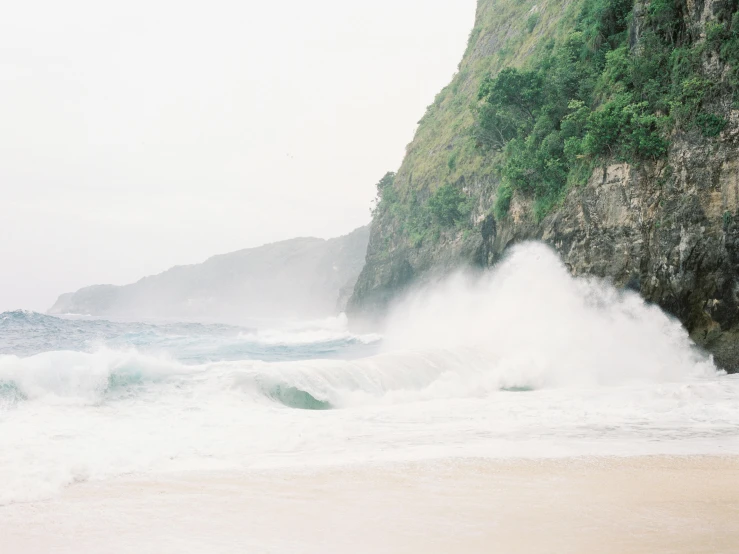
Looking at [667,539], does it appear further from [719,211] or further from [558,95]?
[558,95]

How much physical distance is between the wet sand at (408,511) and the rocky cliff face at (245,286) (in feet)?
321

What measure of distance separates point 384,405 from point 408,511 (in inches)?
229

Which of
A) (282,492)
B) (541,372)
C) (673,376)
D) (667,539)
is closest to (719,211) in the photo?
(673,376)

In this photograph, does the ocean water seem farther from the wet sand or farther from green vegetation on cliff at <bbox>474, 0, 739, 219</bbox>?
green vegetation on cliff at <bbox>474, 0, 739, 219</bbox>

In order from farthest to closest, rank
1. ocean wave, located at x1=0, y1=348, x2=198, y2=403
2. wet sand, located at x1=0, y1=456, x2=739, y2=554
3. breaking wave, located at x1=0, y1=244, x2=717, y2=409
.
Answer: breaking wave, located at x1=0, y1=244, x2=717, y2=409, ocean wave, located at x1=0, y1=348, x2=198, y2=403, wet sand, located at x1=0, y1=456, x2=739, y2=554

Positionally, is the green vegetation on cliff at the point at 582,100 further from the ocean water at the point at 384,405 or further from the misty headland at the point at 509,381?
the ocean water at the point at 384,405

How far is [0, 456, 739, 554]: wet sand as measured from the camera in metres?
4.11

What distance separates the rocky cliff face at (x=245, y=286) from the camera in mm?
114438

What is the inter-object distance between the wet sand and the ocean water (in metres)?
0.49

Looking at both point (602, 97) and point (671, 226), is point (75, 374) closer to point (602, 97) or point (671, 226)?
point (671, 226)

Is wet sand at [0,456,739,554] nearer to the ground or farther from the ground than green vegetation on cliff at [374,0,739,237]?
nearer to the ground

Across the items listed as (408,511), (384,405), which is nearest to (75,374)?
(384,405)

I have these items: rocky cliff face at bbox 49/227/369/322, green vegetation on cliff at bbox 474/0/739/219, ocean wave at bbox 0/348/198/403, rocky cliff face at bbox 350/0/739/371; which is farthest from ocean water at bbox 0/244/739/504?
rocky cliff face at bbox 49/227/369/322

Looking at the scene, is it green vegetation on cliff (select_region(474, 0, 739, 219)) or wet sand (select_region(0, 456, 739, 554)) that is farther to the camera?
green vegetation on cliff (select_region(474, 0, 739, 219))
